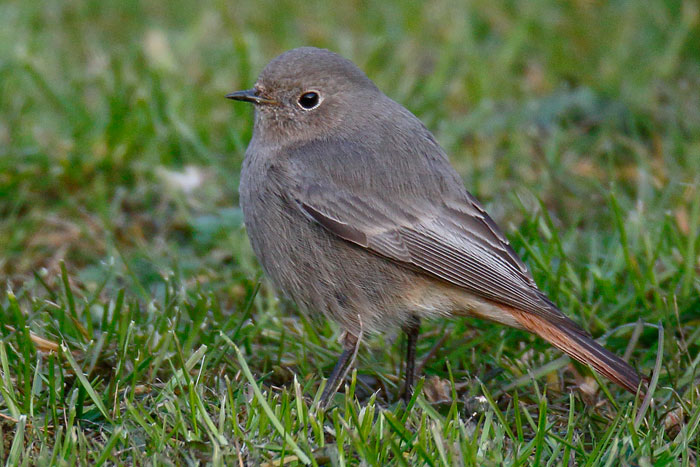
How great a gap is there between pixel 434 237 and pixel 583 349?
2.81 ft

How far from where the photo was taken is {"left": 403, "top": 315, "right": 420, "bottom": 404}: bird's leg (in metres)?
4.53

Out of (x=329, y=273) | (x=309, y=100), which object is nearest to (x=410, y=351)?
(x=329, y=273)

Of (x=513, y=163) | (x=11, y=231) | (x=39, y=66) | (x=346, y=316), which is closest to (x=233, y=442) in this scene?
(x=346, y=316)

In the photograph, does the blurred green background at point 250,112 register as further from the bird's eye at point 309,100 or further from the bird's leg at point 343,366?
the bird's leg at point 343,366

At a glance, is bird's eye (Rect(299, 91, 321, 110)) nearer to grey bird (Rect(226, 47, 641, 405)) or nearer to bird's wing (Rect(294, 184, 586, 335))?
grey bird (Rect(226, 47, 641, 405))

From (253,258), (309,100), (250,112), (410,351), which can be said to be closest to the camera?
(410,351)

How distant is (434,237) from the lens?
4.50 meters

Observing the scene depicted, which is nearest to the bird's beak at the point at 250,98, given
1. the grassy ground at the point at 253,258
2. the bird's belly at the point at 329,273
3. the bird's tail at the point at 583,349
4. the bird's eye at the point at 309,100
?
the bird's eye at the point at 309,100

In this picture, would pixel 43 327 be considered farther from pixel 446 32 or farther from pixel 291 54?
pixel 446 32

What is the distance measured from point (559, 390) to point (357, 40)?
4522 mm

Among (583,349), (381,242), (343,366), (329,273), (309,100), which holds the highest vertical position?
(309,100)

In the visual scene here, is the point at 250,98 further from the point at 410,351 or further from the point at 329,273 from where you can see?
the point at 410,351

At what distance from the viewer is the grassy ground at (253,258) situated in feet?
12.3

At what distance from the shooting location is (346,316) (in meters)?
4.56
